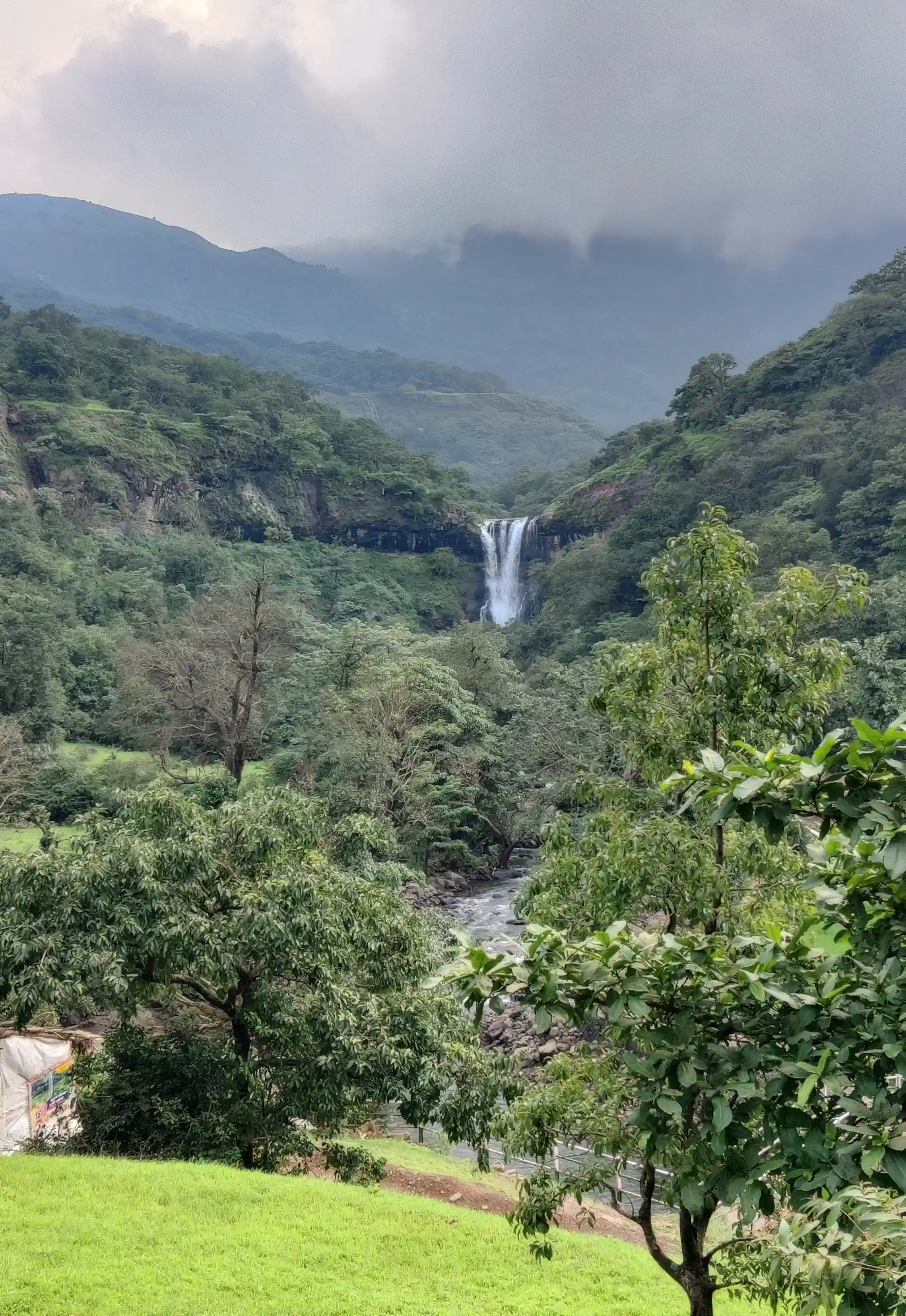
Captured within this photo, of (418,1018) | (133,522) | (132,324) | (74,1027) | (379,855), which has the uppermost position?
(132,324)

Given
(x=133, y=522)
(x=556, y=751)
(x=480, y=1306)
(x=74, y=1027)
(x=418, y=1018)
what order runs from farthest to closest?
(x=133, y=522), (x=556, y=751), (x=74, y=1027), (x=418, y=1018), (x=480, y=1306)

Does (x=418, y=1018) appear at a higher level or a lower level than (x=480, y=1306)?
higher

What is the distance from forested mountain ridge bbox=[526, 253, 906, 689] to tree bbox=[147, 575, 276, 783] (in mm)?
13369

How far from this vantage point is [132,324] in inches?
4461

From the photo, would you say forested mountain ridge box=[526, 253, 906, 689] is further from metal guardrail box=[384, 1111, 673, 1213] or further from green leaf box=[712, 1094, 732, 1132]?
green leaf box=[712, 1094, 732, 1132]

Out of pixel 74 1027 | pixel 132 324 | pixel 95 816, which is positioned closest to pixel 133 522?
pixel 74 1027

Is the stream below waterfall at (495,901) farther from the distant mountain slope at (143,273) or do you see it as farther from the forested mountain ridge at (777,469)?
the distant mountain slope at (143,273)

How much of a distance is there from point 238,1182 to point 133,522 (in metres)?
39.0

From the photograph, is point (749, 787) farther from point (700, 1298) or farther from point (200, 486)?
point (200, 486)

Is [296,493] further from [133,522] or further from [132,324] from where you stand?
[132,324]

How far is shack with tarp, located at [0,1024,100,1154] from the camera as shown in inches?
373

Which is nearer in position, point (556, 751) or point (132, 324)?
point (556, 751)

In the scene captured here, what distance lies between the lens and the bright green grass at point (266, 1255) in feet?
17.2

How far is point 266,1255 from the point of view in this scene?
19.4 ft
